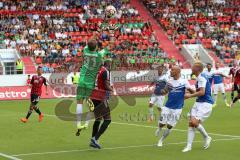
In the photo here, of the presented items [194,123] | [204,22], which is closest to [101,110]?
[194,123]

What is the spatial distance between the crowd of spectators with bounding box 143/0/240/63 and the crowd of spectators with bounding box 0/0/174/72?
9.06 feet

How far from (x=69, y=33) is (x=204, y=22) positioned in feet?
47.9

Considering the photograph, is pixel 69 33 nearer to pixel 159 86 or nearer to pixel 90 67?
pixel 159 86

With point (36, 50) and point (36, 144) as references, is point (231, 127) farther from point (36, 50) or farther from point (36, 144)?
point (36, 50)

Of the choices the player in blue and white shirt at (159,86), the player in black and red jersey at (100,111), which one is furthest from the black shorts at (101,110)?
the player in blue and white shirt at (159,86)

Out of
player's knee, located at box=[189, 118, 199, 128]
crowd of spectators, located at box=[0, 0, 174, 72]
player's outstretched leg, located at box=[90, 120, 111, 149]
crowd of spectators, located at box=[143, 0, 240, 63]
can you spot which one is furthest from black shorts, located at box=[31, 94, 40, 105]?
crowd of spectators, located at box=[143, 0, 240, 63]

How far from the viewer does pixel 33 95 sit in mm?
22828

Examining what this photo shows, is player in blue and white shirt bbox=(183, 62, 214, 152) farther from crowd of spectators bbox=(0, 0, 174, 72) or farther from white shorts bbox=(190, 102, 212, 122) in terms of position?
crowd of spectators bbox=(0, 0, 174, 72)

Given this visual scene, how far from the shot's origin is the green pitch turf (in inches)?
530

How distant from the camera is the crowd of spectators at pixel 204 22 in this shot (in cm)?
5025

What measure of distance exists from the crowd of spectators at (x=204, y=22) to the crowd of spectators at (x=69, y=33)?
2.76m

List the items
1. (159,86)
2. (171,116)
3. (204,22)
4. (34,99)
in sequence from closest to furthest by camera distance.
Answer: (171,116) < (159,86) < (34,99) < (204,22)

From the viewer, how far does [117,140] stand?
1630 centimetres

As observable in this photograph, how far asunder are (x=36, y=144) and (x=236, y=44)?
127 feet
